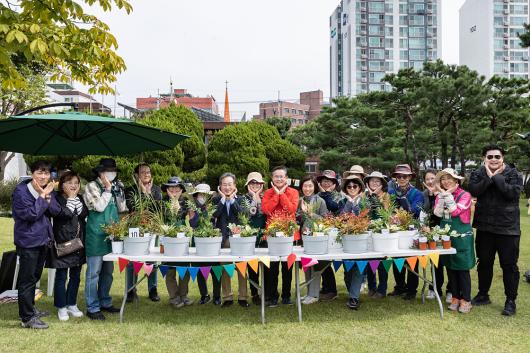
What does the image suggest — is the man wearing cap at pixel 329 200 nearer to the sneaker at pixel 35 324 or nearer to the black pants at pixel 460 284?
the black pants at pixel 460 284

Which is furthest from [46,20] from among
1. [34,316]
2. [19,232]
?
[34,316]

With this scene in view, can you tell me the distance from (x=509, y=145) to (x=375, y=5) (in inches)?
2715

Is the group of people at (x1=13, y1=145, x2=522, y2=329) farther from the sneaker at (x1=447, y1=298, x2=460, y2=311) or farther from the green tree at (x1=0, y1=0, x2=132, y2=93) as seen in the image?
the green tree at (x1=0, y1=0, x2=132, y2=93)

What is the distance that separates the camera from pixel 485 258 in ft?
16.2

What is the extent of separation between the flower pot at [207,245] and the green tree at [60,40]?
88.5 inches

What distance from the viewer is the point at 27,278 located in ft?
14.0

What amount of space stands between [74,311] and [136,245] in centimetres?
103

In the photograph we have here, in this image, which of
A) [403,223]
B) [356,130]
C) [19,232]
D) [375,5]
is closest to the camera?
[19,232]

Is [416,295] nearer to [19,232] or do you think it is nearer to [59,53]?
[19,232]

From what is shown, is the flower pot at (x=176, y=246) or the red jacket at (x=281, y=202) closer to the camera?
the flower pot at (x=176, y=246)

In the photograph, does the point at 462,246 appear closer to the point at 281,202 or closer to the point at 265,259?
the point at 281,202

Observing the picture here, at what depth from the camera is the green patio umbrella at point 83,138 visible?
15.9 feet

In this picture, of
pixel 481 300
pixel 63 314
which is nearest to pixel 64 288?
pixel 63 314

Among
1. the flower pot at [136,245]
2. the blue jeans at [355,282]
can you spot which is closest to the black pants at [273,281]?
the blue jeans at [355,282]
